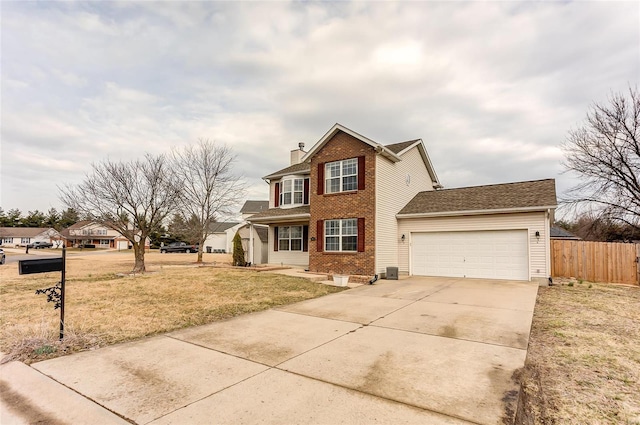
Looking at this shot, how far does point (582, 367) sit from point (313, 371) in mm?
3882

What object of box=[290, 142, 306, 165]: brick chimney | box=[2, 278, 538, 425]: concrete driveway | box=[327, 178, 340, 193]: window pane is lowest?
box=[2, 278, 538, 425]: concrete driveway

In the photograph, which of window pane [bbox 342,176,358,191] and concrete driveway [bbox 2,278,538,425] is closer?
concrete driveway [bbox 2,278,538,425]

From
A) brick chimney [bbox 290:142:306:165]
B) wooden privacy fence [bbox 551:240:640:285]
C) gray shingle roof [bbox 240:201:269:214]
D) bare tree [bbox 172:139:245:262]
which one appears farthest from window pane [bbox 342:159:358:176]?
gray shingle roof [bbox 240:201:269:214]

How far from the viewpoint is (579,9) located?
404 inches

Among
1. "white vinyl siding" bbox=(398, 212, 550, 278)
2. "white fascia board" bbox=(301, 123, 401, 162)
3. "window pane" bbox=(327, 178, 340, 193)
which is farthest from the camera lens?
"window pane" bbox=(327, 178, 340, 193)

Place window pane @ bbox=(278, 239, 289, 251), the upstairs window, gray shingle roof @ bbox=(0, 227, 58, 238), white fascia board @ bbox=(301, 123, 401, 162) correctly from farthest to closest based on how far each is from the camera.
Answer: gray shingle roof @ bbox=(0, 227, 58, 238)
window pane @ bbox=(278, 239, 289, 251)
the upstairs window
white fascia board @ bbox=(301, 123, 401, 162)

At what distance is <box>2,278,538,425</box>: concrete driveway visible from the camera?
130 inches

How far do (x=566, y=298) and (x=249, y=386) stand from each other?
35.3ft

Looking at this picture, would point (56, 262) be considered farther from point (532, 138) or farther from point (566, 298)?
point (532, 138)

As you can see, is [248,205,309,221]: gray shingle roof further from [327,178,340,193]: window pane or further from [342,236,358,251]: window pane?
[342,236,358,251]: window pane

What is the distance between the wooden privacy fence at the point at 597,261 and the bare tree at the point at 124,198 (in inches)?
782

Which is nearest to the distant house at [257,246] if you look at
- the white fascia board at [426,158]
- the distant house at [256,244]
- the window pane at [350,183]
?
the distant house at [256,244]

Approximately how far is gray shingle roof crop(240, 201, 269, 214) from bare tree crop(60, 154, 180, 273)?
32827 millimetres

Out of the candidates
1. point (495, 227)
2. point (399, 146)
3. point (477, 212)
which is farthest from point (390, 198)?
point (495, 227)
